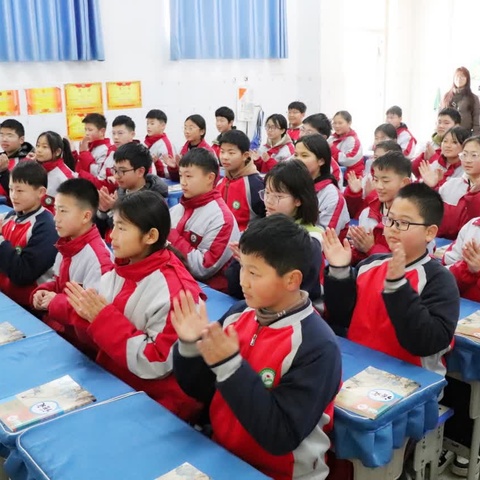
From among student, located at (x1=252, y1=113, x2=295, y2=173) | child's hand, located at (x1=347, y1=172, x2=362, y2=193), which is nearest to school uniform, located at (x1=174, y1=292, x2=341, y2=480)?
child's hand, located at (x1=347, y1=172, x2=362, y2=193)

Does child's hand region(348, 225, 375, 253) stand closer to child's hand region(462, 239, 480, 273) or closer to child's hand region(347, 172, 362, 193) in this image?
child's hand region(462, 239, 480, 273)

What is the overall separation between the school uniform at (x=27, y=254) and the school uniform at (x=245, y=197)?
122 cm

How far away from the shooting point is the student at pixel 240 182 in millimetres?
3766

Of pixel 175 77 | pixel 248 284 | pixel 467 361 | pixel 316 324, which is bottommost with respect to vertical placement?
pixel 467 361

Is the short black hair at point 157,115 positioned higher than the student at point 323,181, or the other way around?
the short black hair at point 157,115

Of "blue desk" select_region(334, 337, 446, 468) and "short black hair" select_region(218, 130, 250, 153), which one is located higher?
"short black hair" select_region(218, 130, 250, 153)

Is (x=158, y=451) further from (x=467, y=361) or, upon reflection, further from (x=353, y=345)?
(x=467, y=361)

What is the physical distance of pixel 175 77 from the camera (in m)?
7.32

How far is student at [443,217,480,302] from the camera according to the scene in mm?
2500

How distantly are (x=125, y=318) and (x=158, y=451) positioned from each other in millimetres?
504

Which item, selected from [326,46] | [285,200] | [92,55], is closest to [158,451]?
[285,200]

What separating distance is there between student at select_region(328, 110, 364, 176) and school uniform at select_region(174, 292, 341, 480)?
Result: 4978mm

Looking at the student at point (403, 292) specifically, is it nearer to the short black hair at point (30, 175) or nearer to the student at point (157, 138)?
the short black hair at point (30, 175)

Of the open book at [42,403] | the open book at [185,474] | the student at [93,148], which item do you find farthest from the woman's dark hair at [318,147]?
the student at [93,148]
